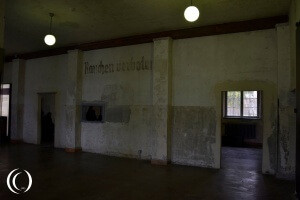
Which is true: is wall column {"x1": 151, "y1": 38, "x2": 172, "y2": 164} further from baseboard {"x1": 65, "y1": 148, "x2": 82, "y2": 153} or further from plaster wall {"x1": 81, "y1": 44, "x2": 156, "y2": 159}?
baseboard {"x1": 65, "y1": 148, "x2": 82, "y2": 153}

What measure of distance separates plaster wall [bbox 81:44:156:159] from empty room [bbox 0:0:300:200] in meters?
0.04

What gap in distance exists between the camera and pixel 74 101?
32.0ft

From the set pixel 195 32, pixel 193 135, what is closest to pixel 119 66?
pixel 195 32

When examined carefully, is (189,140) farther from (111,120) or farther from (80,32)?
(80,32)

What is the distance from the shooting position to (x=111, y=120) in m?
9.16

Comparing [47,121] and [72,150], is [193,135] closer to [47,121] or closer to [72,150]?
[72,150]

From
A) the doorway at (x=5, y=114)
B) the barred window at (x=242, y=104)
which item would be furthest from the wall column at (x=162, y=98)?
the doorway at (x=5, y=114)

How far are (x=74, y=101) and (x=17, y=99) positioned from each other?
11.9ft

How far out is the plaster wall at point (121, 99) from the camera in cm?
852

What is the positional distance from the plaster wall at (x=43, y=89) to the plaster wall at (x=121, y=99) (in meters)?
1.21

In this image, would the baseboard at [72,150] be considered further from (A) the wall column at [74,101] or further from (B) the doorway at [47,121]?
(B) the doorway at [47,121]

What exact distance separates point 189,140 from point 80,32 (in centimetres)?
485

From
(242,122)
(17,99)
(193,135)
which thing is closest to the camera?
(193,135)

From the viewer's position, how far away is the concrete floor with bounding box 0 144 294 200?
4930 millimetres
